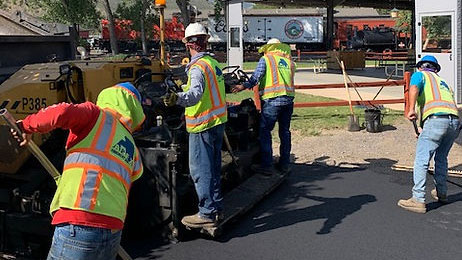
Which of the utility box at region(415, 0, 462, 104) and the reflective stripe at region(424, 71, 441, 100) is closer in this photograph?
the reflective stripe at region(424, 71, 441, 100)

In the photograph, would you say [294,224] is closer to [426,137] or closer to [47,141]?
[426,137]

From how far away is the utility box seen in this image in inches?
476

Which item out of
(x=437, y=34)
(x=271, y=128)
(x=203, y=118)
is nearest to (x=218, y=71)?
(x=203, y=118)

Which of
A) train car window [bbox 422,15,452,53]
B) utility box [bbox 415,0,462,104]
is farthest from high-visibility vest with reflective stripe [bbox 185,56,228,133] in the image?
train car window [bbox 422,15,452,53]

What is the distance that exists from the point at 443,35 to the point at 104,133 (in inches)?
455

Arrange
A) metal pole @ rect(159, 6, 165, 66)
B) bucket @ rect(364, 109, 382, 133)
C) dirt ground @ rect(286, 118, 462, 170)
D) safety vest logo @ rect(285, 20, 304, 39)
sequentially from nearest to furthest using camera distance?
metal pole @ rect(159, 6, 165, 66)
dirt ground @ rect(286, 118, 462, 170)
bucket @ rect(364, 109, 382, 133)
safety vest logo @ rect(285, 20, 304, 39)

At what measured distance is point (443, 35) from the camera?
1254 cm

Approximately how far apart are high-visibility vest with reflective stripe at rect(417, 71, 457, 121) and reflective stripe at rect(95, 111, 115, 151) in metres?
3.61

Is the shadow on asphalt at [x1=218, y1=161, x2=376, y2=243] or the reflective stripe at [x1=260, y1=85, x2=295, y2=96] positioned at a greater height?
the reflective stripe at [x1=260, y1=85, x2=295, y2=96]

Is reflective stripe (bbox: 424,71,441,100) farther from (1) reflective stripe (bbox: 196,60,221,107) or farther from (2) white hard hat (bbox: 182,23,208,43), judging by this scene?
(2) white hard hat (bbox: 182,23,208,43)

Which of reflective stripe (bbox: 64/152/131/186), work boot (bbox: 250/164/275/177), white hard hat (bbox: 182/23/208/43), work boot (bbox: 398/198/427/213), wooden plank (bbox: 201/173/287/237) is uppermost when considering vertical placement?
white hard hat (bbox: 182/23/208/43)

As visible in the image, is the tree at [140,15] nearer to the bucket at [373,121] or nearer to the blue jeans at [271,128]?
the bucket at [373,121]

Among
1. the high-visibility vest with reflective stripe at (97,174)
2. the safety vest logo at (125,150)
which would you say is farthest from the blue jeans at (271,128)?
the high-visibility vest with reflective stripe at (97,174)

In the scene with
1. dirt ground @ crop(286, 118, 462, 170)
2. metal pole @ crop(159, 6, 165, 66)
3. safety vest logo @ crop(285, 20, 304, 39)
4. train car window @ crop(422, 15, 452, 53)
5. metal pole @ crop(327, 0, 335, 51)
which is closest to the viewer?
metal pole @ crop(159, 6, 165, 66)
